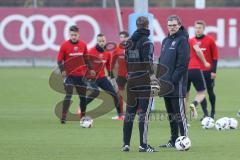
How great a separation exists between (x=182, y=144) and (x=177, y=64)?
142 cm

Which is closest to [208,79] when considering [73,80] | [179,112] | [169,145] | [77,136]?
[73,80]

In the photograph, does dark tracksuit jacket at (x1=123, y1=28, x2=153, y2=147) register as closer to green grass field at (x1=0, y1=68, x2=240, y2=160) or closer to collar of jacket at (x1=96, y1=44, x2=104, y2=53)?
green grass field at (x1=0, y1=68, x2=240, y2=160)

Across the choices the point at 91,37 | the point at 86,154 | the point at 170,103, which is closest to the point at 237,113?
the point at 170,103

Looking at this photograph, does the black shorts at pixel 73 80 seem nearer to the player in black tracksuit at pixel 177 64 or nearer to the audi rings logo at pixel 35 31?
the player in black tracksuit at pixel 177 64

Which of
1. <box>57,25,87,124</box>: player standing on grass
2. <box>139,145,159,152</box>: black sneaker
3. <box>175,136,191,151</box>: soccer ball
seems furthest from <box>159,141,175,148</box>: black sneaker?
<box>57,25,87,124</box>: player standing on grass

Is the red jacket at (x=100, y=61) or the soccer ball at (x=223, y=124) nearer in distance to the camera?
the soccer ball at (x=223, y=124)

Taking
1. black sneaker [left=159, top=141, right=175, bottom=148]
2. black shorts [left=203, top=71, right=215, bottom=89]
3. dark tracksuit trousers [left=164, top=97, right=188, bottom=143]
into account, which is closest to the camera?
dark tracksuit trousers [left=164, top=97, right=188, bottom=143]

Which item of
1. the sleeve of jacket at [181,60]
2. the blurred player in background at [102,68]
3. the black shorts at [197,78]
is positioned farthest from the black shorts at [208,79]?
the sleeve of jacket at [181,60]

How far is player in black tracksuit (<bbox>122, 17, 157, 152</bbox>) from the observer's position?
14508 mm

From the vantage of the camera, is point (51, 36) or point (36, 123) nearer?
point (36, 123)

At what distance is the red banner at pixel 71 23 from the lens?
37.8m

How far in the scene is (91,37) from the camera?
124ft

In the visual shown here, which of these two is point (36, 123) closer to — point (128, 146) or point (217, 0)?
point (128, 146)

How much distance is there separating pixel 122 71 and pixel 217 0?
1959cm
